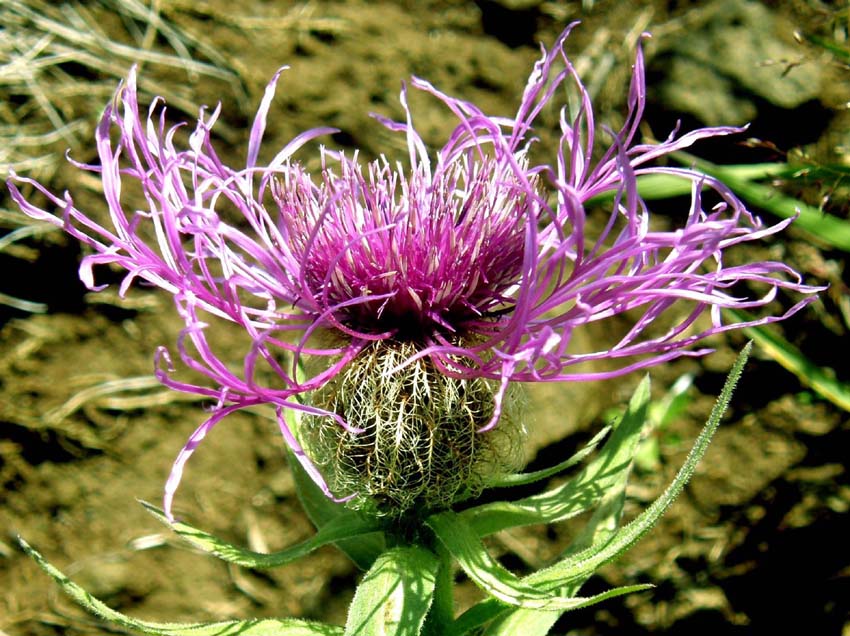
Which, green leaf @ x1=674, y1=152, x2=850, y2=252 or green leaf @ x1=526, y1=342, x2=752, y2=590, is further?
green leaf @ x1=674, y1=152, x2=850, y2=252

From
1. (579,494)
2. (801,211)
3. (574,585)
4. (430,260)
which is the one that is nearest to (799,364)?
(801,211)

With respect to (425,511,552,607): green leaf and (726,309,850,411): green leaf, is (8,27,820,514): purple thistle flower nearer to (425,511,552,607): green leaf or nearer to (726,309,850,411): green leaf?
(425,511,552,607): green leaf

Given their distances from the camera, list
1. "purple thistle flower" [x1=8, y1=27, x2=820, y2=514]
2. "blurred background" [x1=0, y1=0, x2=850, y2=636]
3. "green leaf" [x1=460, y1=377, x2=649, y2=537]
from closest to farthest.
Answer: "purple thistle flower" [x1=8, y1=27, x2=820, y2=514] → "green leaf" [x1=460, y1=377, x2=649, y2=537] → "blurred background" [x1=0, y1=0, x2=850, y2=636]

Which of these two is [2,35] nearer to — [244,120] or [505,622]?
[244,120]

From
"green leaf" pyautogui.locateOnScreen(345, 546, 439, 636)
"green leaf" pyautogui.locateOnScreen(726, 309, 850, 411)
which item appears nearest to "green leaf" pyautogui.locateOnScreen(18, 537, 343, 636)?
"green leaf" pyautogui.locateOnScreen(345, 546, 439, 636)

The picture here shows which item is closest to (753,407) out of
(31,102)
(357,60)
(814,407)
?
(814,407)

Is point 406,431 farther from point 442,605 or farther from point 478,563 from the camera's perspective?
point 442,605

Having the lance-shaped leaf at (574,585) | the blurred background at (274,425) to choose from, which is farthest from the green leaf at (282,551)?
the blurred background at (274,425)

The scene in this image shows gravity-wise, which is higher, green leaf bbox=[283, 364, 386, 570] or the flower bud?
the flower bud
